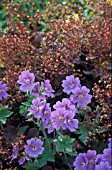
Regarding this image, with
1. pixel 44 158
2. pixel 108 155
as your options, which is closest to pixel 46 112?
pixel 44 158

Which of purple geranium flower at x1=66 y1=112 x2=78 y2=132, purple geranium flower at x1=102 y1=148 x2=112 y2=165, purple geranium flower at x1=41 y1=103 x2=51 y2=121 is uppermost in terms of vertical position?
purple geranium flower at x1=41 y1=103 x2=51 y2=121

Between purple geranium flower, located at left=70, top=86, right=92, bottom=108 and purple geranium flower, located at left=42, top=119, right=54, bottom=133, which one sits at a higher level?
purple geranium flower, located at left=70, top=86, right=92, bottom=108

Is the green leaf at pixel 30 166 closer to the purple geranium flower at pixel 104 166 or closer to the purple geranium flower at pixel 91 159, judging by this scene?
the purple geranium flower at pixel 91 159

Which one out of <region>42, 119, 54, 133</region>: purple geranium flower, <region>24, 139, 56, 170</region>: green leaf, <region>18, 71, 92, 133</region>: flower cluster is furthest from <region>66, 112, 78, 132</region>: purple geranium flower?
<region>24, 139, 56, 170</region>: green leaf

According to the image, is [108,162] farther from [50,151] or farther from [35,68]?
[35,68]

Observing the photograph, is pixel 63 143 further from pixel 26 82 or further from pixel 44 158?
pixel 26 82

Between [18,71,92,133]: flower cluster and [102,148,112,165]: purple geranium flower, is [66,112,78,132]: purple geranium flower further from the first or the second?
[102,148,112,165]: purple geranium flower

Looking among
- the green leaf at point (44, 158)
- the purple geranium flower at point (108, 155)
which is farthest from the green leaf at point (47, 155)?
the purple geranium flower at point (108, 155)
